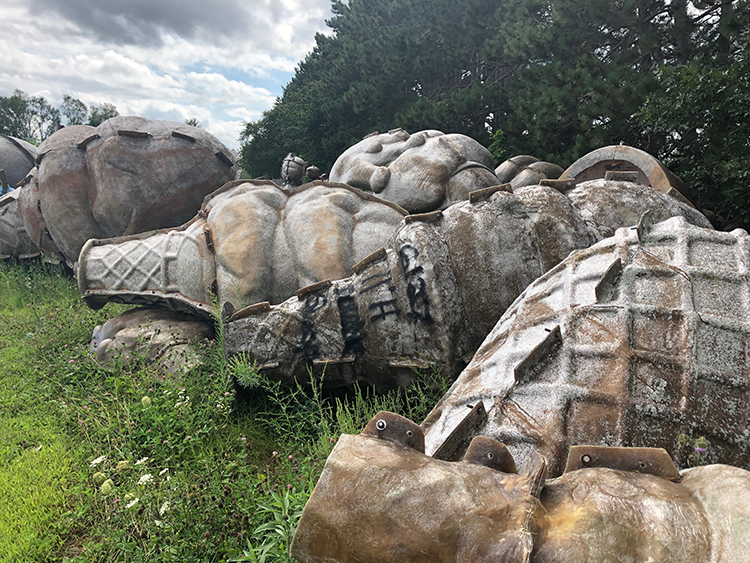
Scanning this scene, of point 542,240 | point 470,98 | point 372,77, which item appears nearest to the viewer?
point 542,240

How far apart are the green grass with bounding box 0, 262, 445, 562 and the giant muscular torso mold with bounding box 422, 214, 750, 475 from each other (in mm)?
1013

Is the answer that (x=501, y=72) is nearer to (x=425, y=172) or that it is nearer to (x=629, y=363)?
(x=425, y=172)

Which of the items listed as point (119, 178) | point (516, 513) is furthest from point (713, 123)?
point (119, 178)

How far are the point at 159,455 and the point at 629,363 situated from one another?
8.50 feet

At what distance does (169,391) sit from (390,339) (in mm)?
1650

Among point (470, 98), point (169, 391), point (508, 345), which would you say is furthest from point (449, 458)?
point (470, 98)

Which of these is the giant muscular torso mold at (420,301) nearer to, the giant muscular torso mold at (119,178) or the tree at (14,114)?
the giant muscular torso mold at (119,178)

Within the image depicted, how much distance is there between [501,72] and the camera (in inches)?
433

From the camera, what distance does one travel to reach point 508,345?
198 cm

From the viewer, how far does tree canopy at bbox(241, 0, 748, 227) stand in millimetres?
6609

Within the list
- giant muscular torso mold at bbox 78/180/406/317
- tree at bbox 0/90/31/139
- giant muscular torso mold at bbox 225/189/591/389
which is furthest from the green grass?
tree at bbox 0/90/31/139

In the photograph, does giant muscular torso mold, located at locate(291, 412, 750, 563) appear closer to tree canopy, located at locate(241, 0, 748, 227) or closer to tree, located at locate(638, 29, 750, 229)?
tree, located at locate(638, 29, 750, 229)

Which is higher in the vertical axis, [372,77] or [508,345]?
[372,77]

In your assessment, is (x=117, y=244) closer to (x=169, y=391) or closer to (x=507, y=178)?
(x=169, y=391)
